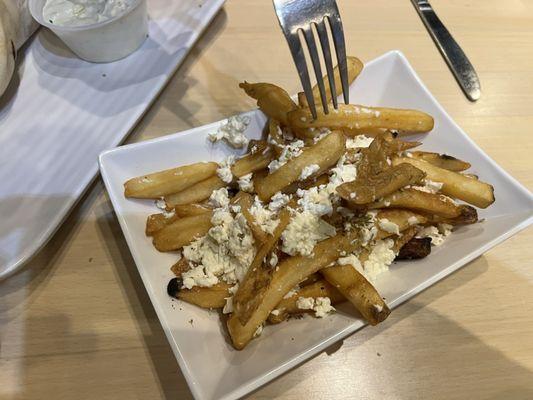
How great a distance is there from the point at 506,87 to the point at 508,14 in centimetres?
60

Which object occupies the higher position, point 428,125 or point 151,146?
point 151,146

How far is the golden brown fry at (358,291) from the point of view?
44.9 inches

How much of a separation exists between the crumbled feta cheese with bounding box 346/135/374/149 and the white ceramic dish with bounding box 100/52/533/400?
28cm

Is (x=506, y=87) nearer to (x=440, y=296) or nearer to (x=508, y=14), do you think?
(x=508, y=14)

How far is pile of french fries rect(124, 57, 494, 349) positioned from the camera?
1.20 m

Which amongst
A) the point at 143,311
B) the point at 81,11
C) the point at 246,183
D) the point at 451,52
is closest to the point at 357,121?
the point at 246,183

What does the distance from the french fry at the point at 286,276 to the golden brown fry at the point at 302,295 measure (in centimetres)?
7

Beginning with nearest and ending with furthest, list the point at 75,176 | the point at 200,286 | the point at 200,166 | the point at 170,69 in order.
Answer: the point at 200,286 < the point at 200,166 < the point at 75,176 < the point at 170,69

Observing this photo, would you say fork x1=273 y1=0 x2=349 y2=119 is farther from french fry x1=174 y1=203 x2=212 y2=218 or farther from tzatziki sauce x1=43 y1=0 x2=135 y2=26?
tzatziki sauce x1=43 y1=0 x2=135 y2=26

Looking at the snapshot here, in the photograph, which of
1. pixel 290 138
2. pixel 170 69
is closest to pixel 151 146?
pixel 290 138

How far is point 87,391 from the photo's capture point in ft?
4.36

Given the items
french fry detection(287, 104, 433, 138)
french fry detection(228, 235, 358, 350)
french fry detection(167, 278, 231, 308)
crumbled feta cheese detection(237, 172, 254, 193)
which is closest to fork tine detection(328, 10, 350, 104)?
french fry detection(287, 104, 433, 138)

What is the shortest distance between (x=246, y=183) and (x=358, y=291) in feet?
1.63

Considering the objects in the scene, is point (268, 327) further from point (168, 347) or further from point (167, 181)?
point (167, 181)
